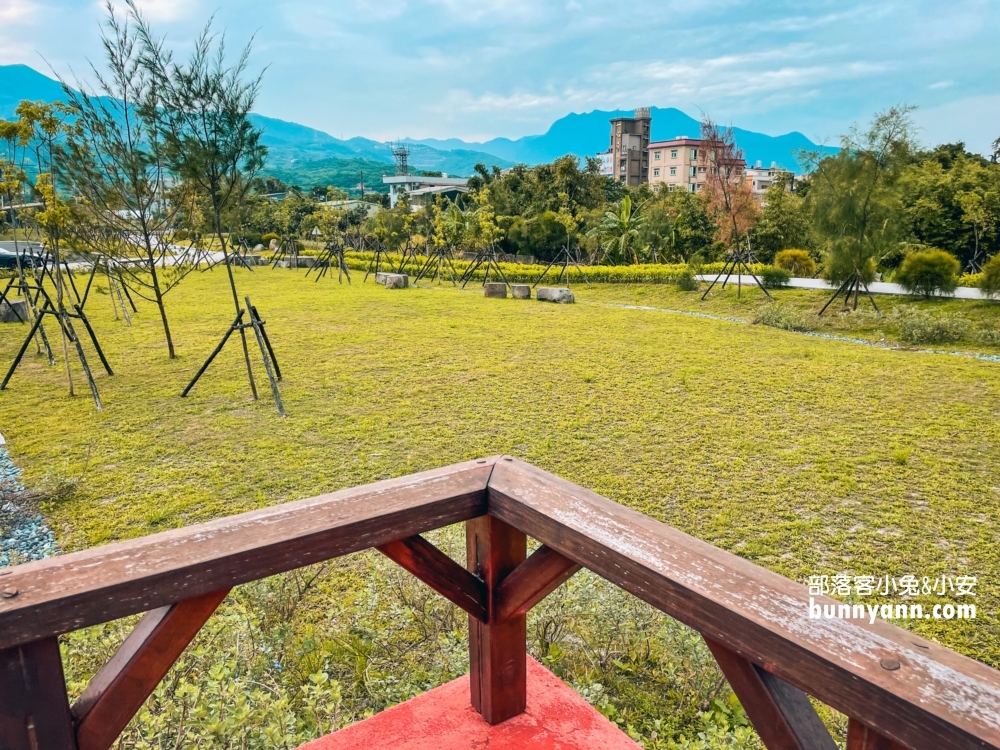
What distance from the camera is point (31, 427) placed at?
5672 millimetres

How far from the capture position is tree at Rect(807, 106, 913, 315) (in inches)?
429

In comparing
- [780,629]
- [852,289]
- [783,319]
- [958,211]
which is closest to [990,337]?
[783,319]

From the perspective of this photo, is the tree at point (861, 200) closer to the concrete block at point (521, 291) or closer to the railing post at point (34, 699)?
the concrete block at point (521, 291)

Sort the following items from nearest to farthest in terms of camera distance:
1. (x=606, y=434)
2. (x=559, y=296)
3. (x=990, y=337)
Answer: (x=606, y=434) → (x=990, y=337) → (x=559, y=296)

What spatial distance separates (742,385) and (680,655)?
494 cm

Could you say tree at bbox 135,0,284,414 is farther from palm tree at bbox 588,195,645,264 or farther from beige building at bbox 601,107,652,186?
beige building at bbox 601,107,652,186

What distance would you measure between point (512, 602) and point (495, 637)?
0.13 m

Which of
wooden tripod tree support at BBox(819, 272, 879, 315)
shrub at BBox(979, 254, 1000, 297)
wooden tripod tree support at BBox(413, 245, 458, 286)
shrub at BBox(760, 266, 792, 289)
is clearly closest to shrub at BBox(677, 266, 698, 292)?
shrub at BBox(760, 266, 792, 289)

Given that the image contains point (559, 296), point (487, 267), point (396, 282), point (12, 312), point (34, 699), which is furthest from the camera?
point (487, 267)

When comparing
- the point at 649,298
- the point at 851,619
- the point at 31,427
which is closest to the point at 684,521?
the point at 851,619

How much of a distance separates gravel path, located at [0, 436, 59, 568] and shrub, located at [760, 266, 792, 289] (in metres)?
13.7

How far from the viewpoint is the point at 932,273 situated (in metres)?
11.8

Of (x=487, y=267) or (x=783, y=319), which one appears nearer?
(x=783, y=319)

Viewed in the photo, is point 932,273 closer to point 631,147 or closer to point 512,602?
point 512,602
